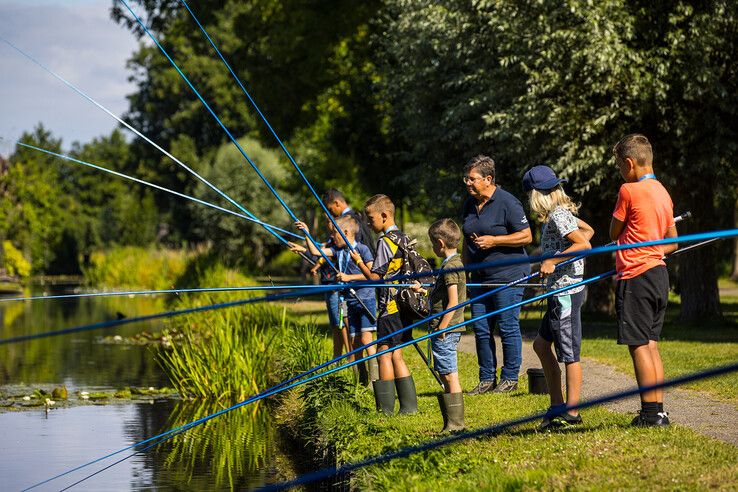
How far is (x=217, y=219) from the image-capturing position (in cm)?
5681

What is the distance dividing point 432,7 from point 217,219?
127 feet

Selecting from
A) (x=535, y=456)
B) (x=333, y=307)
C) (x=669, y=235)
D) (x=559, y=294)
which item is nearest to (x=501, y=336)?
(x=333, y=307)

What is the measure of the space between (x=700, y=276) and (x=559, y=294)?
468 inches

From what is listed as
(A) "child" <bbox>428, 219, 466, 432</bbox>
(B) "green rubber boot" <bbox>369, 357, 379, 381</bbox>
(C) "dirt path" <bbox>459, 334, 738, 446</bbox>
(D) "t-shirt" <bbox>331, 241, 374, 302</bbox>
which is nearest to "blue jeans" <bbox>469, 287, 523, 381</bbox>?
(C) "dirt path" <bbox>459, 334, 738, 446</bbox>

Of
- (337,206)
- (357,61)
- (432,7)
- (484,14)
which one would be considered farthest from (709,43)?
(357,61)

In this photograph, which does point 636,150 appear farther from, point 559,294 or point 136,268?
point 136,268


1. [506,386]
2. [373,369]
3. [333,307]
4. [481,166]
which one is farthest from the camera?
[373,369]

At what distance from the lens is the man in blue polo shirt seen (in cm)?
886

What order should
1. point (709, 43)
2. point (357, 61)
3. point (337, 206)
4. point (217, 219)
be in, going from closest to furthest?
point (337, 206) → point (709, 43) → point (357, 61) → point (217, 219)

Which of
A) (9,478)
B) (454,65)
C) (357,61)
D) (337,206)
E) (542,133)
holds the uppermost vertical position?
(357,61)

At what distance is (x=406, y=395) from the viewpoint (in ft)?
28.0

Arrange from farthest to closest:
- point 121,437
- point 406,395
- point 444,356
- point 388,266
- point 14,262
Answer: point 14,262 → point 121,437 → point 406,395 → point 388,266 → point 444,356

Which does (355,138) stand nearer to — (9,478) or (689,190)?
(689,190)

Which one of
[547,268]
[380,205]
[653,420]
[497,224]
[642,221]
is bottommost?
[653,420]
